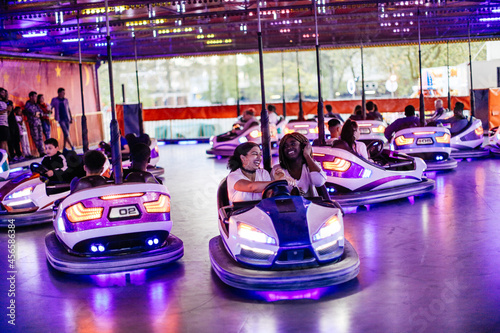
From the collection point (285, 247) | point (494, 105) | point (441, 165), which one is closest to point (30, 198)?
point (285, 247)

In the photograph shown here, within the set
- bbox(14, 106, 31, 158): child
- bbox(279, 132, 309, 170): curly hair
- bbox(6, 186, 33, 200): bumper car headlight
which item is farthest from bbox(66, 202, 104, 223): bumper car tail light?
bbox(14, 106, 31, 158): child

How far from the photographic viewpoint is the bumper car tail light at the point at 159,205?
3736 millimetres

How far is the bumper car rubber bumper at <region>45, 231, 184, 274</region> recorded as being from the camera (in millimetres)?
3664

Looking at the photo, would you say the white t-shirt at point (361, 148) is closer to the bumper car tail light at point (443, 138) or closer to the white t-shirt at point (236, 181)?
the white t-shirt at point (236, 181)

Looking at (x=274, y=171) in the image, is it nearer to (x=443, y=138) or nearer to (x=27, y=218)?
(x=27, y=218)

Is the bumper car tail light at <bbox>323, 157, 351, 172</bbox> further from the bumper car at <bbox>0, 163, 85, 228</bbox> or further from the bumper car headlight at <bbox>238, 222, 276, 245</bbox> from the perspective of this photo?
the bumper car headlight at <bbox>238, 222, 276, 245</bbox>

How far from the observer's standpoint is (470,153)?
28.4 ft

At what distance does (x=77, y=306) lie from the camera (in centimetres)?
320

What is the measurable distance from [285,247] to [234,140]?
7125 millimetres

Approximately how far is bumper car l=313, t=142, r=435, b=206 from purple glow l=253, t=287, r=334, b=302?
2223mm

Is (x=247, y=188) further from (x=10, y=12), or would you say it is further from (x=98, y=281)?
(x=10, y=12)

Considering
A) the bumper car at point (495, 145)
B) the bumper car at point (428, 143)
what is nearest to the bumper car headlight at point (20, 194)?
the bumper car at point (428, 143)

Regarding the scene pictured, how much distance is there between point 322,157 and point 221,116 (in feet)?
29.5

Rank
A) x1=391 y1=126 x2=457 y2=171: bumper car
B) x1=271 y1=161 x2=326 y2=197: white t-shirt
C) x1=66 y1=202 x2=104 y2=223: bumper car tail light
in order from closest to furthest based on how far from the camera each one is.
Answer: x1=66 y1=202 x2=104 y2=223: bumper car tail light → x1=271 y1=161 x2=326 y2=197: white t-shirt → x1=391 y1=126 x2=457 y2=171: bumper car
